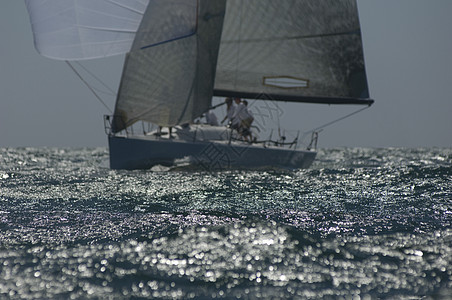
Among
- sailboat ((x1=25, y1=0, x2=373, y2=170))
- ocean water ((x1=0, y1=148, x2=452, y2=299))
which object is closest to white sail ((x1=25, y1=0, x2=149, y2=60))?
sailboat ((x1=25, y1=0, x2=373, y2=170))

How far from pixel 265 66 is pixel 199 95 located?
9.87ft

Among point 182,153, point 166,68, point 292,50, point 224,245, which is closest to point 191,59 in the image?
point 166,68

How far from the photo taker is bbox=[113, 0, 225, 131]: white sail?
13.1 m

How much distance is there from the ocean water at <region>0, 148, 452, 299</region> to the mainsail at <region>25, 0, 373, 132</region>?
496 centimetres

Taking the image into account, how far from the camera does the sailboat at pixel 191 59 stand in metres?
13.1

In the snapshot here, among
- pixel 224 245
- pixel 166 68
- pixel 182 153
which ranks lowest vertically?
pixel 224 245

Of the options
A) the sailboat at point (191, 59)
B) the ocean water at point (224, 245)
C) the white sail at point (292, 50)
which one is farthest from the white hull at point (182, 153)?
the ocean water at point (224, 245)

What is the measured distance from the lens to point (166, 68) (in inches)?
519

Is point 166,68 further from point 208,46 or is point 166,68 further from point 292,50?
point 292,50

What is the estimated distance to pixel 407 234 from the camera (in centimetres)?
541

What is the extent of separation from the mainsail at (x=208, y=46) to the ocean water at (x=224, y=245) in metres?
4.96

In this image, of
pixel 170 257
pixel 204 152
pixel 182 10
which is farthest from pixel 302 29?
pixel 170 257

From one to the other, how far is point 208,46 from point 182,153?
3373 millimetres

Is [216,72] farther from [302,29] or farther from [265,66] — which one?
[302,29]
